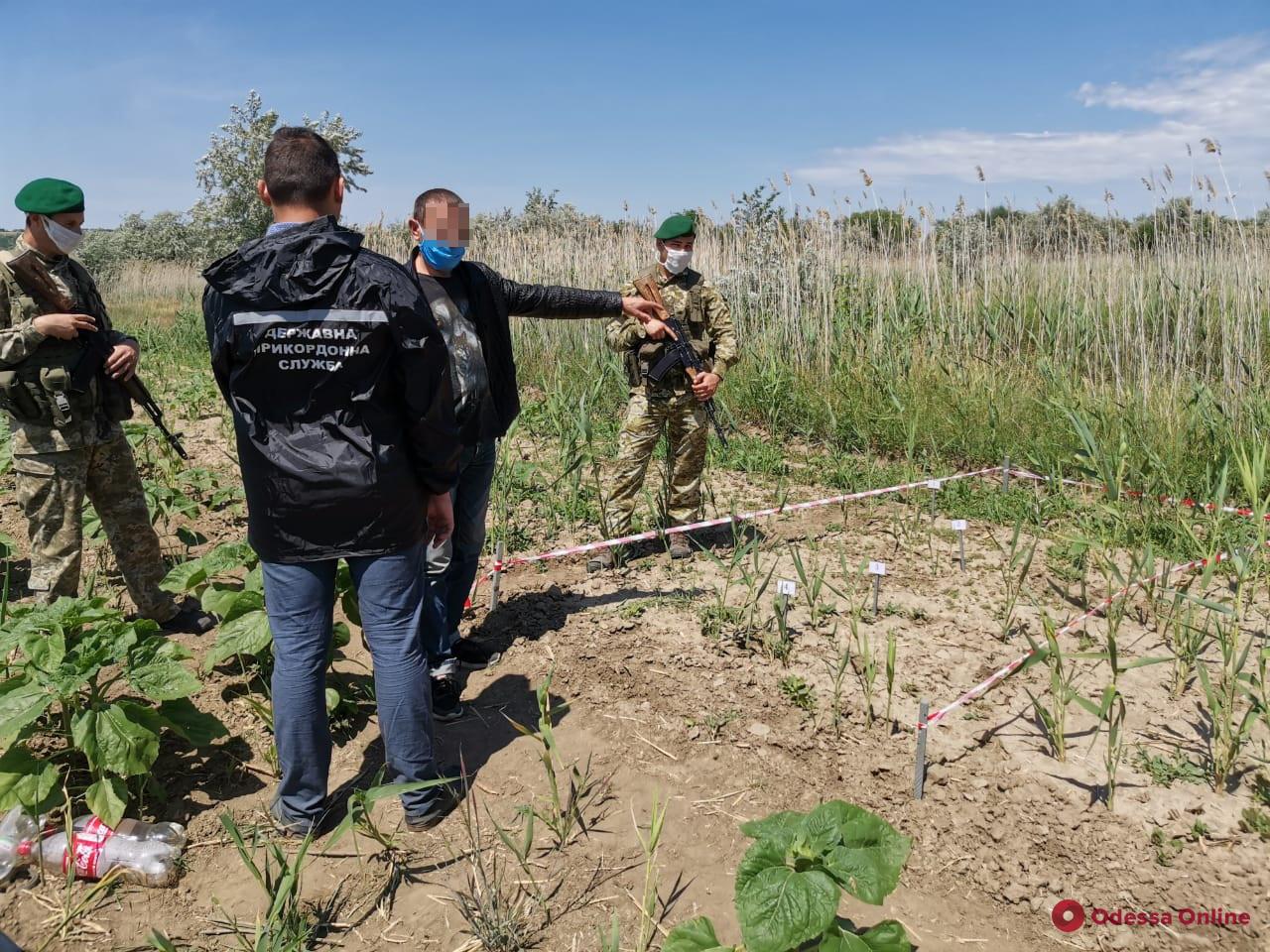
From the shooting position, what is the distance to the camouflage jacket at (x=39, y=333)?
3240 millimetres

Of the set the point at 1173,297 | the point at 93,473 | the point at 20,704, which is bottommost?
the point at 20,704

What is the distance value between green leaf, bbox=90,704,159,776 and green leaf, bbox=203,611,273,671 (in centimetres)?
42

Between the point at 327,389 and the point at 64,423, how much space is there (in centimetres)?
195

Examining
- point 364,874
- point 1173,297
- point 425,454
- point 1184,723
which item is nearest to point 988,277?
point 1173,297

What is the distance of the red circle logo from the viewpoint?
210 cm

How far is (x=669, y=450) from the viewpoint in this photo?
15.0ft

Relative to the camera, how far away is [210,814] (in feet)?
8.50

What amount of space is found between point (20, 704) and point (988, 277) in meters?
7.51

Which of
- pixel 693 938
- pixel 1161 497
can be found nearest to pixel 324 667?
pixel 693 938

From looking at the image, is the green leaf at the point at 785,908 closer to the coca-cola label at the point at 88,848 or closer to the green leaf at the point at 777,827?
the green leaf at the point at 777,827

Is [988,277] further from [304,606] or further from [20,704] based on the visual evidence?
[20,704]

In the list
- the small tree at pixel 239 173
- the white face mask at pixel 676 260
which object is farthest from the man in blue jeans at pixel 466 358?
the small tree at pixel 239 173

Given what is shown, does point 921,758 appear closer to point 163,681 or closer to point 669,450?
point 163,681

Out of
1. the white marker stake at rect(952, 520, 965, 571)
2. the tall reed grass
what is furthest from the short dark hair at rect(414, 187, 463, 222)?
the tall reed grass
